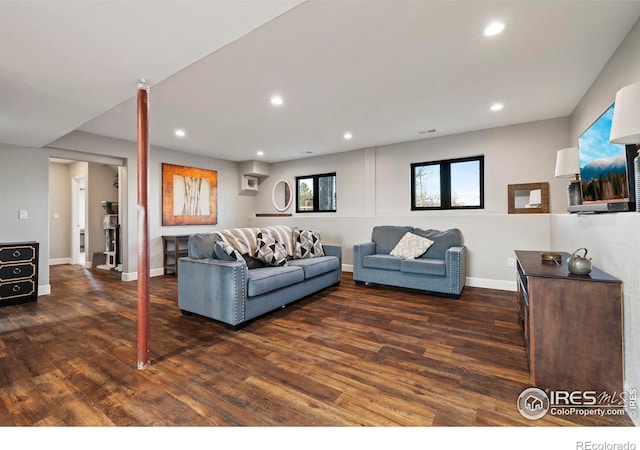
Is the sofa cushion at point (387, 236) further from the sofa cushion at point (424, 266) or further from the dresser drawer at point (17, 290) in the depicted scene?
the dresser drawer at point (17, 290)

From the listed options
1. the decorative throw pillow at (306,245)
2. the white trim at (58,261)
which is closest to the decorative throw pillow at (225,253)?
the decorative throw pillow at (306,245)

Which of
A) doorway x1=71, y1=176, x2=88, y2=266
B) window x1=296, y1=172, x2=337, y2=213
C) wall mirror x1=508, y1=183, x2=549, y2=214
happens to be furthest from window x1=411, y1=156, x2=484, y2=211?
doorway x1=71, y1=176, x2=88, y2=266

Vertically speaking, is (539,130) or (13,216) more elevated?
(539,130)

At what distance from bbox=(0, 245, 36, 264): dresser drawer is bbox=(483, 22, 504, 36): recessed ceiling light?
5647 millimetres

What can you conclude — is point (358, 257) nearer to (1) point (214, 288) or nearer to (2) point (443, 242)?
(2) point (443, 242)

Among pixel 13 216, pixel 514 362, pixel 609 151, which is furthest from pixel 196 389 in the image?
pixel 13 216

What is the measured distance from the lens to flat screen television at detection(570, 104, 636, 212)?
1.94 meters

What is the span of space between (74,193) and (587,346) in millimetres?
9347

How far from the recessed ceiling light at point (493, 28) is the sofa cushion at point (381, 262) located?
9.27 feet

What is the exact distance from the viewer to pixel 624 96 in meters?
1.53

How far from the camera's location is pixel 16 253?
12.5 feet

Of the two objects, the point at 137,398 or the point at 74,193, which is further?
the point at 74,193
